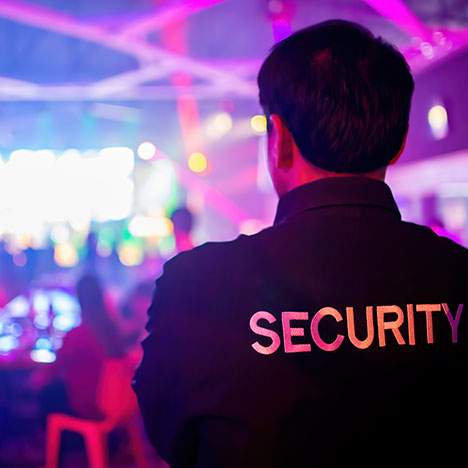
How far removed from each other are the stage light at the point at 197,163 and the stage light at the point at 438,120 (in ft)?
18.4

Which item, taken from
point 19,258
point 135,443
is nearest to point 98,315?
point 135,443

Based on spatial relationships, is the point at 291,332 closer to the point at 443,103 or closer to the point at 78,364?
the point at 78,364

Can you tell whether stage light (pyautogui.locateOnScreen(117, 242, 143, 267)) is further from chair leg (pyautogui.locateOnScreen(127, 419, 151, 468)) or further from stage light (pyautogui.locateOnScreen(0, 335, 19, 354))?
chair leg (pyautogui.locateOnScreen(127, 419, 151, 468))

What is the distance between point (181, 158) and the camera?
13.4 meters

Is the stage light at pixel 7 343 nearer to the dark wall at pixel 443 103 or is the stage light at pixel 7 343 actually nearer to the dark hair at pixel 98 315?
the dark hair at pixel 98 315

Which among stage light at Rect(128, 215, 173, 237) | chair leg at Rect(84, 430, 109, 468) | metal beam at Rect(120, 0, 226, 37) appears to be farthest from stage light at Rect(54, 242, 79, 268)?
chair leg at Rect(84, 430, 109, 468)

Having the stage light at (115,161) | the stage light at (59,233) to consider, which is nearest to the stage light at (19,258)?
the stage light at (59,233)

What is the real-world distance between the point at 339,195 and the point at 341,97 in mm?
121

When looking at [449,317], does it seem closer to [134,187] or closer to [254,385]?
[254,385]

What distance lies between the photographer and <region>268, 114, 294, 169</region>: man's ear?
32.2 inches

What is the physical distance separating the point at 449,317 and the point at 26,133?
43.5 feet

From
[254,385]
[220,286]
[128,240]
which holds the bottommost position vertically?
[254,385]

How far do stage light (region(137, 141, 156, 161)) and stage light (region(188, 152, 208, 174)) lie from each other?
83 cm

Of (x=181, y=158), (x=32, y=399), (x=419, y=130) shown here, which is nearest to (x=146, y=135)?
(x=181, y=158)
